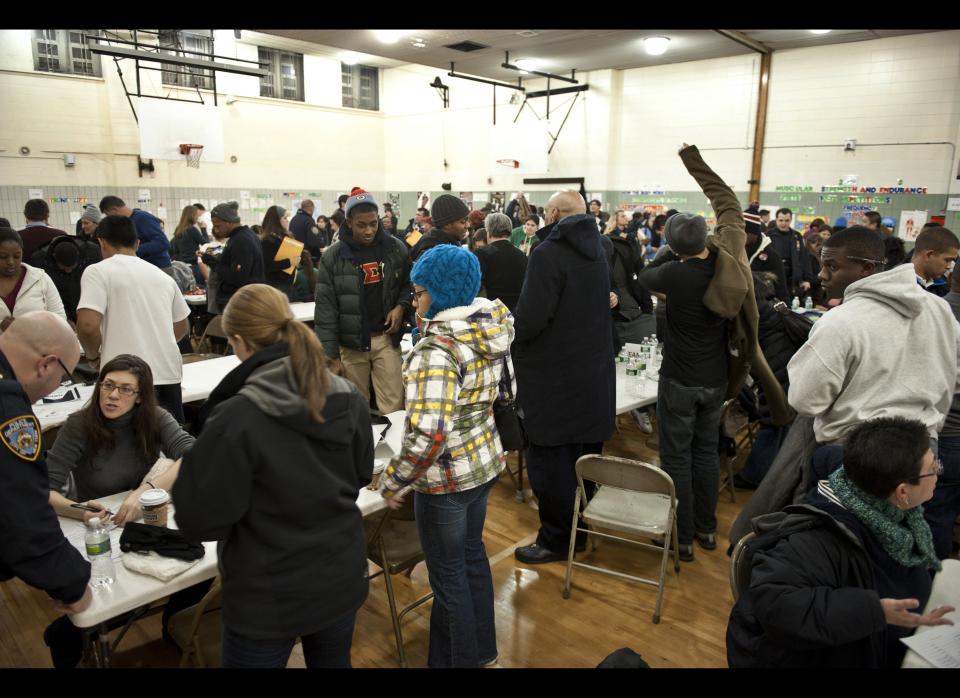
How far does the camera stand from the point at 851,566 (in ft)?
5.04

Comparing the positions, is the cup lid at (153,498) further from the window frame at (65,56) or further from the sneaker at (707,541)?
the window frame at (65,56)

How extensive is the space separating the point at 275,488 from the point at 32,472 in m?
0.61

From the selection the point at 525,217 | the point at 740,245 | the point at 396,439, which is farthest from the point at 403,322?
the point at 525,217

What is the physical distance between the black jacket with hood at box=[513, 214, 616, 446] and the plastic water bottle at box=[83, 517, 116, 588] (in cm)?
180

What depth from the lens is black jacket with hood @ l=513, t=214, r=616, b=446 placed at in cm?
286

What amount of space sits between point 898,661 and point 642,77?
11.4 m

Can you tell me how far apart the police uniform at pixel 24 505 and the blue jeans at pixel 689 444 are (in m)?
2.68

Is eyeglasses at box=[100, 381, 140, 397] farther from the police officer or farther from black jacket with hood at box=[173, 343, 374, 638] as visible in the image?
black jacket with hood at box=[173, 343, 374, 638]

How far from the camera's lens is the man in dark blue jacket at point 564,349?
9.38 ft

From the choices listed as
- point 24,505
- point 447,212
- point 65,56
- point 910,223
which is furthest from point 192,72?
point 910,223

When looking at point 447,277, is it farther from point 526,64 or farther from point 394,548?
point 526,64

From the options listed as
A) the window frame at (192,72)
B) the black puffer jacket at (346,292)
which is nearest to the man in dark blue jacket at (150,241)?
the black puffer jacket at (346,292)

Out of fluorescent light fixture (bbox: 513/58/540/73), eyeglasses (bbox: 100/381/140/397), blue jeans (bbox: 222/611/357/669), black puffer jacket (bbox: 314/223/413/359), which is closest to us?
blue jeans (bbox: 222/611/357/669)

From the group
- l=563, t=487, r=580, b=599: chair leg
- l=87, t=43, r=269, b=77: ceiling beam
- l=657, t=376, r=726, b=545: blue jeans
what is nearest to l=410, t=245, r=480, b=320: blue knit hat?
l=563, t=487, r=580, b=599: chair leg
